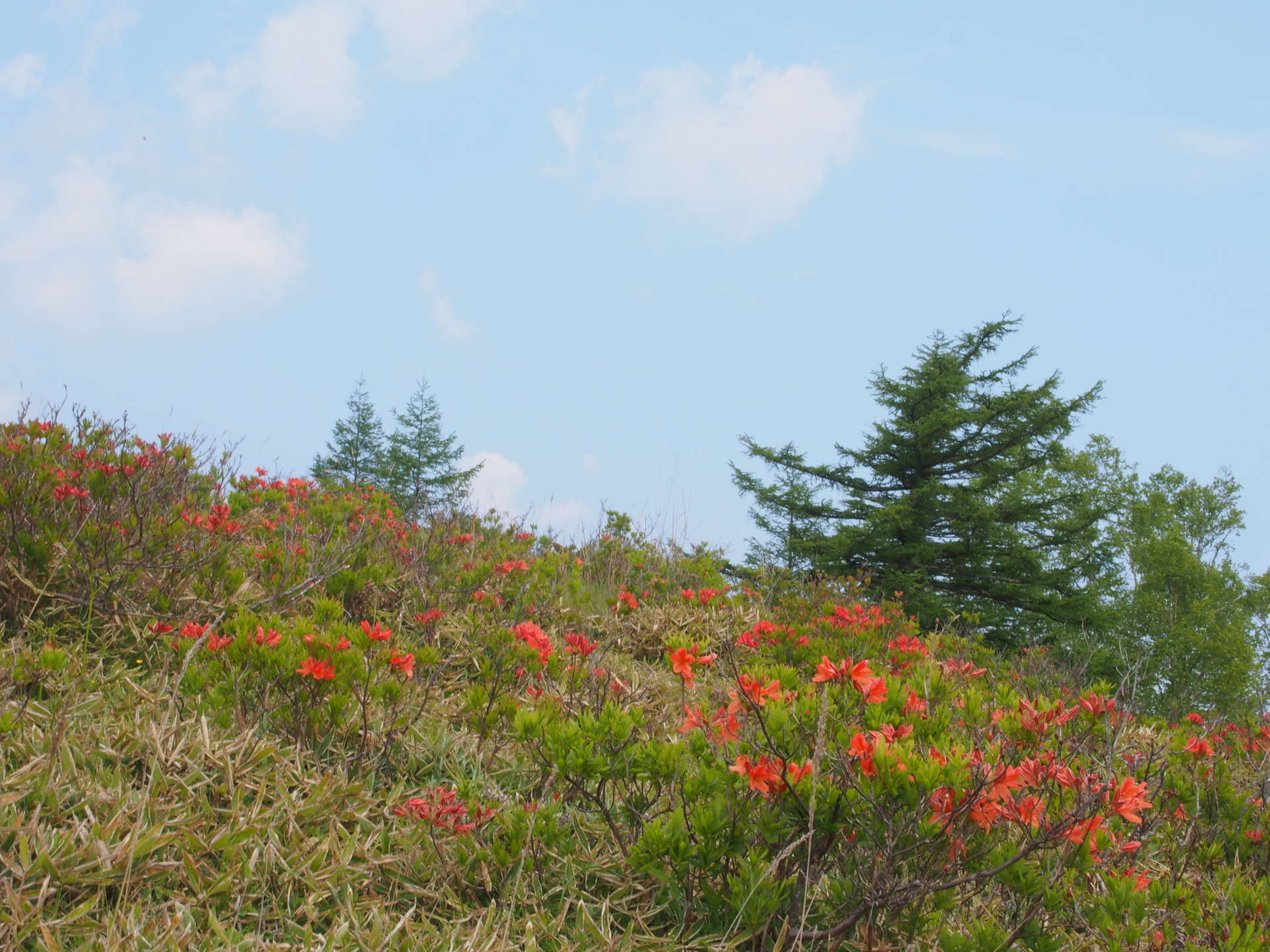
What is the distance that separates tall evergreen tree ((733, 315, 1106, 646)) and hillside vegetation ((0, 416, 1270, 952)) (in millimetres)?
11808

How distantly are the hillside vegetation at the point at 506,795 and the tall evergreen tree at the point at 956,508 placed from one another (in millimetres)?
11808

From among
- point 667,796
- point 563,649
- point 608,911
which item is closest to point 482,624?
point 563,649

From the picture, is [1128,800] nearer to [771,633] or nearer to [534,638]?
[534,638]

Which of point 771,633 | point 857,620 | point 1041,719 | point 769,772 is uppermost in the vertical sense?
point 857,620

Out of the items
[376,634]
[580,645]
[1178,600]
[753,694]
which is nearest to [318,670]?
[376,634]

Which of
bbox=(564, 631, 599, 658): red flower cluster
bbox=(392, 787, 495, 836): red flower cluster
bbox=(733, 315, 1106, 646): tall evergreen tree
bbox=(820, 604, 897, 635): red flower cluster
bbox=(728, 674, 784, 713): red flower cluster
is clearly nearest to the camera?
bbox=(728, 674, 784, 713): red flower cluster

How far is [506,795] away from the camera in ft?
10.7

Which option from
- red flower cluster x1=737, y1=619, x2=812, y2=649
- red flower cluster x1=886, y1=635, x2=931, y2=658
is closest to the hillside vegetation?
red flower cluster x1=737, y1=619, x2=812, y2=649

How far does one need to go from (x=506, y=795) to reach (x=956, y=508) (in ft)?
48.1

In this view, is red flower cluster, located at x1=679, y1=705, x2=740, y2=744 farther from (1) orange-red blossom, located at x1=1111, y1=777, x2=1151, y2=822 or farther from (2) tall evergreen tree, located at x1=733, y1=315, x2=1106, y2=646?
(2) tall evergreen tree, located at x1=733, y1=315, x2=1106, y2=646

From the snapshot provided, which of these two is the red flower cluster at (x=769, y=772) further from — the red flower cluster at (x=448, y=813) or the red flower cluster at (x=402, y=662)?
the red flower cluster at (x=402, y=662)

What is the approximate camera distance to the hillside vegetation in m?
2.27

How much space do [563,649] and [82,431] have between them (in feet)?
13.7

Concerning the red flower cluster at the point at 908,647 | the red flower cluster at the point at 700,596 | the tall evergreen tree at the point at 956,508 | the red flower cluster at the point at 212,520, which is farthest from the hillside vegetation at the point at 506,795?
the tall evergreen tree at the point at 956,508
